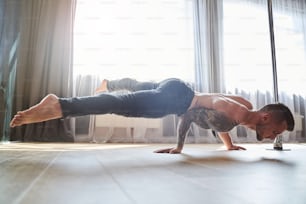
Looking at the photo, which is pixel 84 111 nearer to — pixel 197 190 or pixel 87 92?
pixel 197 190

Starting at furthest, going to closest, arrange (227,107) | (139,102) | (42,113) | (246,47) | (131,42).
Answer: (246,47) → (131,42) → (227,107) → (139,102) → (42,113)

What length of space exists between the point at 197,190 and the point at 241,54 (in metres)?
3.17

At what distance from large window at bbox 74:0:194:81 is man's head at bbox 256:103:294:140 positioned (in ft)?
6.34

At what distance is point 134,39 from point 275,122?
2.20 metres

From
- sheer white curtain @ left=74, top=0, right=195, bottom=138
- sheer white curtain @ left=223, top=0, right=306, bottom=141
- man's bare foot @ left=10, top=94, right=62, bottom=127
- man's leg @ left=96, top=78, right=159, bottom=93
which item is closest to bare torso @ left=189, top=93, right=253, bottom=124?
man's leg @ left=96, top=78, right=159, bottom=93

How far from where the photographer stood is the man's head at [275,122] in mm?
1312

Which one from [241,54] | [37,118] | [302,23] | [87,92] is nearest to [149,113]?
[37,118]

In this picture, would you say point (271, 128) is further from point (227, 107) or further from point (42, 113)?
point (42, 113)

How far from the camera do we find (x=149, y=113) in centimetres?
134

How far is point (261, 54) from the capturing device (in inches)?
138

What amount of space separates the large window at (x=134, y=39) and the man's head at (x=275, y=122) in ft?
6.34

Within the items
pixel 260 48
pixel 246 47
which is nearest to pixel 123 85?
pixel 246 47

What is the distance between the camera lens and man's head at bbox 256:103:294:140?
1312 mm

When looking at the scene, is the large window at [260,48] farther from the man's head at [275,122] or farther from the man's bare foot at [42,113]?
the man's bare foot at [42,113]
